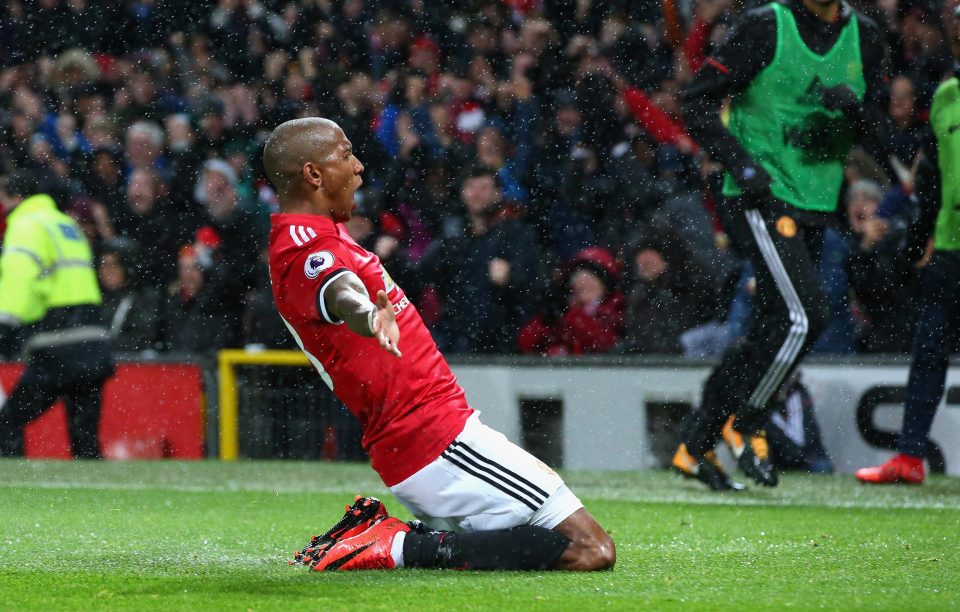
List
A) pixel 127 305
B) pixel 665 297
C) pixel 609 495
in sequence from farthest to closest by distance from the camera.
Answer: pixel 127 305, pixel 665 297, pixel 609 495

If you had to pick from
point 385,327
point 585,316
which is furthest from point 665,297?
point 385,327

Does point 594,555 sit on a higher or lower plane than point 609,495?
higher

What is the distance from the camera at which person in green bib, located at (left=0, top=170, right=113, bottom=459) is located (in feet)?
28.8

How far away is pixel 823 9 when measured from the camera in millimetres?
6922

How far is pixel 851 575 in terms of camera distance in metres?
4.52

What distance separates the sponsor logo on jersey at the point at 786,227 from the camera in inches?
267

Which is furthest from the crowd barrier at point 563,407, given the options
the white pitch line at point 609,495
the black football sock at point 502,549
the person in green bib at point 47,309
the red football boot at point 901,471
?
the black football sock at point 502,549

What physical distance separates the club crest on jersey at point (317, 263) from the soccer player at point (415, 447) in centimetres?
7

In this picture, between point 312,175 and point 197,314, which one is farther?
point 197,314

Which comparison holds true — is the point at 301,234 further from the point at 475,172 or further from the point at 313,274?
the point at 475,172

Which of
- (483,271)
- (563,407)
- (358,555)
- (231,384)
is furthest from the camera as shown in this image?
(231,384)

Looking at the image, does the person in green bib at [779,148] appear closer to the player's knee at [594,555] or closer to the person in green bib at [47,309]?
the player's knee at [594,555]

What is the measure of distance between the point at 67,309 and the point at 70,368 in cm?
35

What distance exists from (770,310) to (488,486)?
8.80 ft
